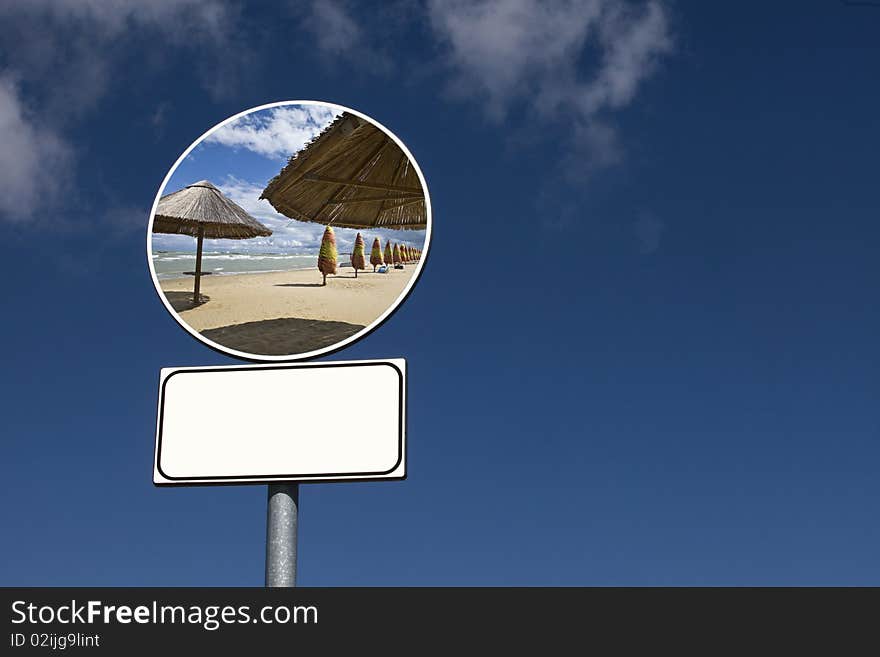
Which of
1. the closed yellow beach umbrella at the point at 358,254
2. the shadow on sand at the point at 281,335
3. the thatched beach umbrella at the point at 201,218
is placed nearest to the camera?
the shadow on sand at the point at 281,335

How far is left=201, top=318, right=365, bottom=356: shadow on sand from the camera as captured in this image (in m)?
4.51

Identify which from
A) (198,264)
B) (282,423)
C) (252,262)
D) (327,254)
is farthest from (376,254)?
(282,423)

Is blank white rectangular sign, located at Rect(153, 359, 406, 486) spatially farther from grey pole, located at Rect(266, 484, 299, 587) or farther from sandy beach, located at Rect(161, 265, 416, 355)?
sandy beach, located at Rect(161, 265, 416, 355)

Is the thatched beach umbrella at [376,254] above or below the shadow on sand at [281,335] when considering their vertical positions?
above

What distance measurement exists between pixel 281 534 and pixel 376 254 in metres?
1.75

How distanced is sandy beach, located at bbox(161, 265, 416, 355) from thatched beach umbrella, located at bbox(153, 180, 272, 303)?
12cm

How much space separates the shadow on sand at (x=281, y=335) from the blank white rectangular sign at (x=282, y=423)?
0.77ft

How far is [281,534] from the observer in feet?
13.1

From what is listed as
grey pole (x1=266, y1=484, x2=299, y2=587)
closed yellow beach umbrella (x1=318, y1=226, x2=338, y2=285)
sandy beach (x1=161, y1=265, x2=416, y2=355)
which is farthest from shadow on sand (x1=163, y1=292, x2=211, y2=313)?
grey pole (x1=266, y1=484, x2=299, y2=587)

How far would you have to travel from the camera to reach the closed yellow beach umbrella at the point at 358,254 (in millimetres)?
5172

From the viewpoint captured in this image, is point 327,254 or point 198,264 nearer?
point 198,264

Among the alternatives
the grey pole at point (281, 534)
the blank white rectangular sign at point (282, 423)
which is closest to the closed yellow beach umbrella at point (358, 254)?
the blank white rectangular sign at point (282, 423)

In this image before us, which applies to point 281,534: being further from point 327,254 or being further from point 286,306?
point 327,254

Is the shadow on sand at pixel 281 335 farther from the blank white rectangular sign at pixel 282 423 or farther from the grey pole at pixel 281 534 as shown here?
the grey pole at pixel 281 534
